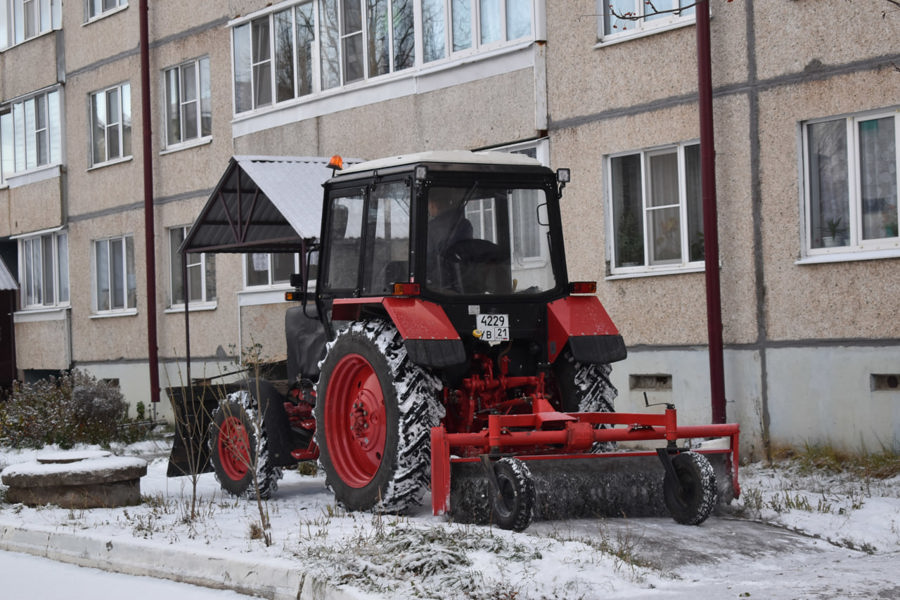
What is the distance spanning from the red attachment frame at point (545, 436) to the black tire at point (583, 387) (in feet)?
1.08

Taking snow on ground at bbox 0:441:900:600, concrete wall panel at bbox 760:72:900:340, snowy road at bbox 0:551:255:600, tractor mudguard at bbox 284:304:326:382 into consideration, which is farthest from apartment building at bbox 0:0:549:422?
snowy road at bbox 0:551:255:600

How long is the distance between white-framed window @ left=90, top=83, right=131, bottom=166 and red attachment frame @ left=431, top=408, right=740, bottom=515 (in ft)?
56.9

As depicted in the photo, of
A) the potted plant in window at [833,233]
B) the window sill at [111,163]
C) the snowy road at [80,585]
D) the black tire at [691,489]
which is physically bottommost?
the snowy road at [80,585]

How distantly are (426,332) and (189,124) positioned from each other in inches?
602

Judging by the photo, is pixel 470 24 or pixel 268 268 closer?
pixel 470 24

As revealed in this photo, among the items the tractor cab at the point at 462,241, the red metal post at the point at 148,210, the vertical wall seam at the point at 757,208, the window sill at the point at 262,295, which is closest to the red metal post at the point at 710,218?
the vertical wall seam at the point at 757,208

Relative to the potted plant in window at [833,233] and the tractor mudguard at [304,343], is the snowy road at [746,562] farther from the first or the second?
the potted plant in window at [833,233]

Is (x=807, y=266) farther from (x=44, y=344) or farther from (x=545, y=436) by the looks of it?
(x=44, y=344)

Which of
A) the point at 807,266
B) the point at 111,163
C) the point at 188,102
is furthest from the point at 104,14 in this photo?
the point at 807,266

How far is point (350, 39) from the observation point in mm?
19188

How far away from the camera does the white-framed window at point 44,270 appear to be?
2677 centimetres

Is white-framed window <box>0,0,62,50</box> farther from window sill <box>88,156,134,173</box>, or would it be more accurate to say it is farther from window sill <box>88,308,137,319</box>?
window sill <box>88,308,137,319</box>

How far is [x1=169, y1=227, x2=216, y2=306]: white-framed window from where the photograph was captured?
74.0 ft

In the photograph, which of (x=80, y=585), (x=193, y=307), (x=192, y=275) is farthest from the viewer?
(x=192, y=275)
